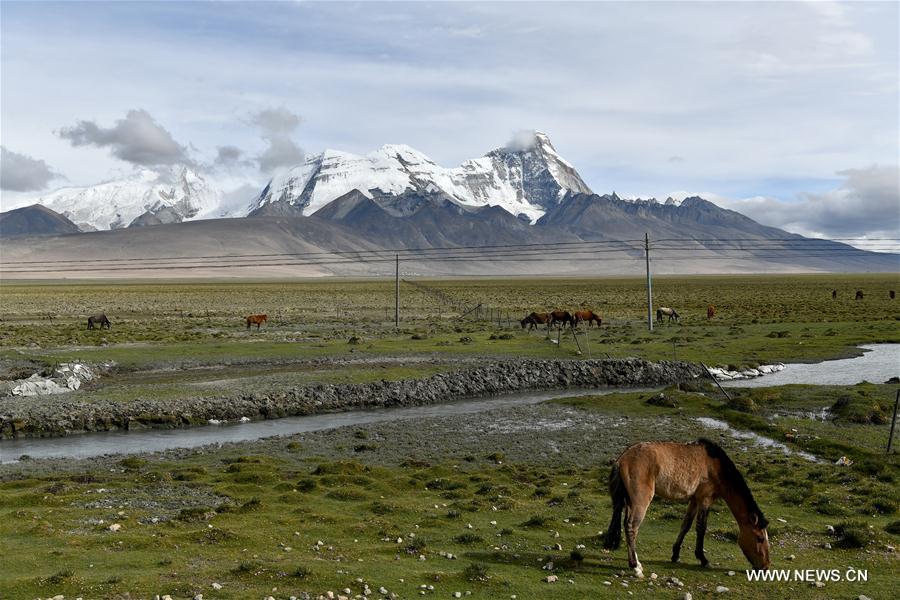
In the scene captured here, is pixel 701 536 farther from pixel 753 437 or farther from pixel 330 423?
pixel 330 423

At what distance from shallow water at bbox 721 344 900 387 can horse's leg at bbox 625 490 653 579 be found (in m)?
27.5

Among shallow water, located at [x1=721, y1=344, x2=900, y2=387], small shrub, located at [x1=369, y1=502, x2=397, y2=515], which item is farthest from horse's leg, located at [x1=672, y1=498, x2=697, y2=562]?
shallow water, located at [x1=721, y1=344, x2=900, y2=387]

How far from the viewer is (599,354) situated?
48219 mm

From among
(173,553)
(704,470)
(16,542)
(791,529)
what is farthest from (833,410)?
(16,542)

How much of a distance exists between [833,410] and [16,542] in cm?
2656

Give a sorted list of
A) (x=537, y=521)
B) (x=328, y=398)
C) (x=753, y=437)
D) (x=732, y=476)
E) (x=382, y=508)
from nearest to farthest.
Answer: (x=732, y=476) → (x=537, y=521) → (x=382, y=508) → (x=753, y=437) → (x=328, y=398)

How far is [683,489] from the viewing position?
514 inches

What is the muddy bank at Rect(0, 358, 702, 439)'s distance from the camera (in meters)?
29.7

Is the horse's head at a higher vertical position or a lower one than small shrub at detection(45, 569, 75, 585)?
higher

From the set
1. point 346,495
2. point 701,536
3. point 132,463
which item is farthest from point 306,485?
point 701,536

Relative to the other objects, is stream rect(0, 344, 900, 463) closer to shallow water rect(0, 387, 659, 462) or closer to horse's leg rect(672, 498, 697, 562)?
shallow water rect(0, 387, 659, 462)

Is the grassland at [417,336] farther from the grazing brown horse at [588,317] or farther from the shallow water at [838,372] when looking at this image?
the shallow water at [838,372]

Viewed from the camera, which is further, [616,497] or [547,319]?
[547,319]

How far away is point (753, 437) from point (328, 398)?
58.9 ft
